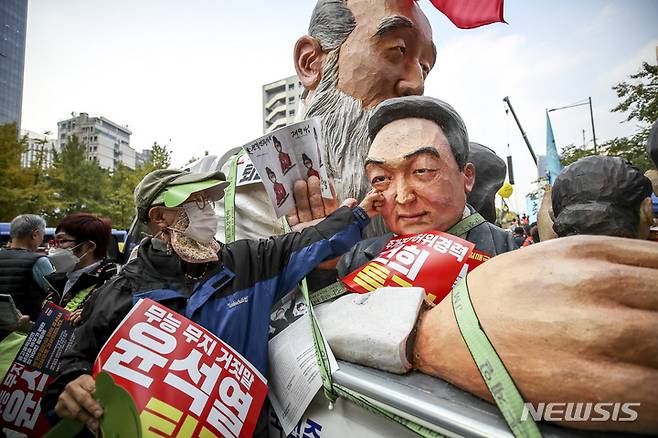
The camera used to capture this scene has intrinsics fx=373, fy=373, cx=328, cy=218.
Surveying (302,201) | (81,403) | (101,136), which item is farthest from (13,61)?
(81,403)

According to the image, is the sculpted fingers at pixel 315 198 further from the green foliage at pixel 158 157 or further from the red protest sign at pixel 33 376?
the green foliage at pixel 158 157

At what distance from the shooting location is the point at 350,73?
2363 millimetres

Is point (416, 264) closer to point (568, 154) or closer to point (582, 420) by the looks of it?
point (582, 420)

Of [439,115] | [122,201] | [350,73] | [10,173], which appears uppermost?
[10,173]

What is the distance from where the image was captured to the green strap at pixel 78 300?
100 inches

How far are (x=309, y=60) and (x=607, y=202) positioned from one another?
2.01m

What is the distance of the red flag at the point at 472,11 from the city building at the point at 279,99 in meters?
44.8

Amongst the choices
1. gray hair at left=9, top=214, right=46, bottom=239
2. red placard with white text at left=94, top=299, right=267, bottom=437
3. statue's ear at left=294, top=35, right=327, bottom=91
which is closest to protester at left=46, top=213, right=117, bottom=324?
gray hair at left=9, top=214, right=46, bottom=239

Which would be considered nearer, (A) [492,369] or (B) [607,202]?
(A) [492,369]

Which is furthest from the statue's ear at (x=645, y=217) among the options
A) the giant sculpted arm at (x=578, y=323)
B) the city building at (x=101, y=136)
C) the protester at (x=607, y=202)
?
the city building at (x=101, y=136)

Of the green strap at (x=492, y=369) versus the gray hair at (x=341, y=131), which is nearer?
the green strap at (x=492, y=369)

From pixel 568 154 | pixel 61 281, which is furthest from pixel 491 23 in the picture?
pixel 568 154

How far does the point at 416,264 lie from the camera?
1.32 m

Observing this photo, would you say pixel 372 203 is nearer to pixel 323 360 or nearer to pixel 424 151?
pixel 424 151
